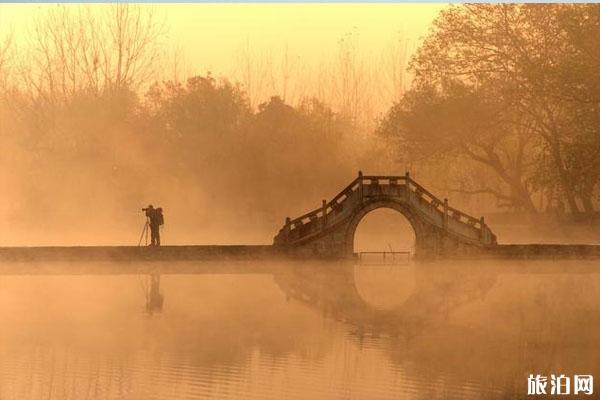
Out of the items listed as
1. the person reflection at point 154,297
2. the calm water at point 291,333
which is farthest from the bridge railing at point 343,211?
the person reflection at point 154,297

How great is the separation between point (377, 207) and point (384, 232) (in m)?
28.2

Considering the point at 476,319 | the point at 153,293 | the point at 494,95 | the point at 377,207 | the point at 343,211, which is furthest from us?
the point at 494,95

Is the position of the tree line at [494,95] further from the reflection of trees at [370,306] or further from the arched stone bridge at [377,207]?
the reflection of trees at [370,306]

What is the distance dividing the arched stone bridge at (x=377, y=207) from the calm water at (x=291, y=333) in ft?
13.5

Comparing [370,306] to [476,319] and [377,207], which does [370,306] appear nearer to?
[476,319]

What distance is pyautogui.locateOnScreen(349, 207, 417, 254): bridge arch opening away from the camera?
66500 millimetres

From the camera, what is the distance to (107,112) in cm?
8181

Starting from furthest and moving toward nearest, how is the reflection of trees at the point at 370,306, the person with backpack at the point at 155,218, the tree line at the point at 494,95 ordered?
the tree line at the point at 494,95 → the person with backpack at the point at 155,218 → the reflection of trees at the point at 370,306

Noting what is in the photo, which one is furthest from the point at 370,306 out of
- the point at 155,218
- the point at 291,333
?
the point at 155,218

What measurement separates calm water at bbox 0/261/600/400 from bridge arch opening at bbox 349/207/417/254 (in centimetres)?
1880

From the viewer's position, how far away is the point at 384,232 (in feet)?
261

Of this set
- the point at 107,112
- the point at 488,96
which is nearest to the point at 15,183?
the point at 107,112

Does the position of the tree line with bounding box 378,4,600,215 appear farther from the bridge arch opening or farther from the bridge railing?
the bridge railing

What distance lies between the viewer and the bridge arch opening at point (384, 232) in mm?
66500
